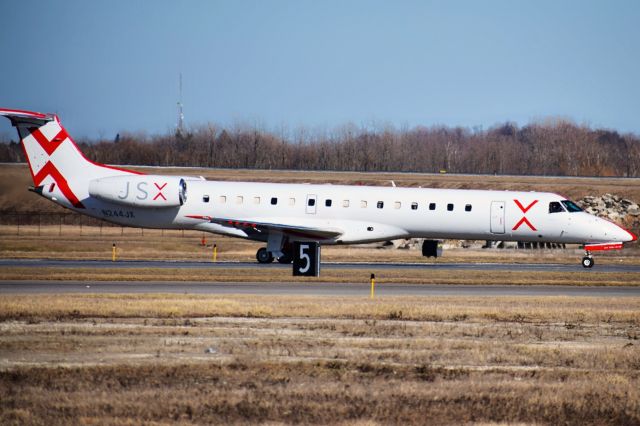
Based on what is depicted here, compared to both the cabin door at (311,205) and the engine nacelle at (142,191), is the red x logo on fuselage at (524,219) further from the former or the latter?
the engine nacelle at (142,191)

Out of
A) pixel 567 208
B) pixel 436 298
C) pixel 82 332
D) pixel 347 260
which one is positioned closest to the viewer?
pixel 82 332

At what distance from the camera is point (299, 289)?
28.6 m

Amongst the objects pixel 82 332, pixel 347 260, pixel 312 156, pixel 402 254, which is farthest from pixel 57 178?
pixel 312 156

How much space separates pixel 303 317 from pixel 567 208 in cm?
2019

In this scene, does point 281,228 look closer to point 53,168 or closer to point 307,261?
point 307,261

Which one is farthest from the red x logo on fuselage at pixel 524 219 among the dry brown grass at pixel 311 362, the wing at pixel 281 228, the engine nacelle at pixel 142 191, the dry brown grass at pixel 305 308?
the dry brown grass at pixel 311 362

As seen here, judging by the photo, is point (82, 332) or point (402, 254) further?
point (402, 254)

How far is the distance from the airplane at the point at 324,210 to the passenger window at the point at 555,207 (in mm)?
39

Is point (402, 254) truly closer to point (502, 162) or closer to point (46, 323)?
point (46, 323)

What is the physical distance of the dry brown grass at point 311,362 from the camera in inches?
504

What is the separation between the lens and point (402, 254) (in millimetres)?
47438

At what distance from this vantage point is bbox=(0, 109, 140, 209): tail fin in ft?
132

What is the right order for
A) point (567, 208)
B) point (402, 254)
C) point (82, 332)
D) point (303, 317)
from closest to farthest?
1. point (82, 332)
2. point (303, 317)
3. point (567, 208)
4. point (402, 254)

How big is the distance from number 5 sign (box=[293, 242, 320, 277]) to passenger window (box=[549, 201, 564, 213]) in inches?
485
